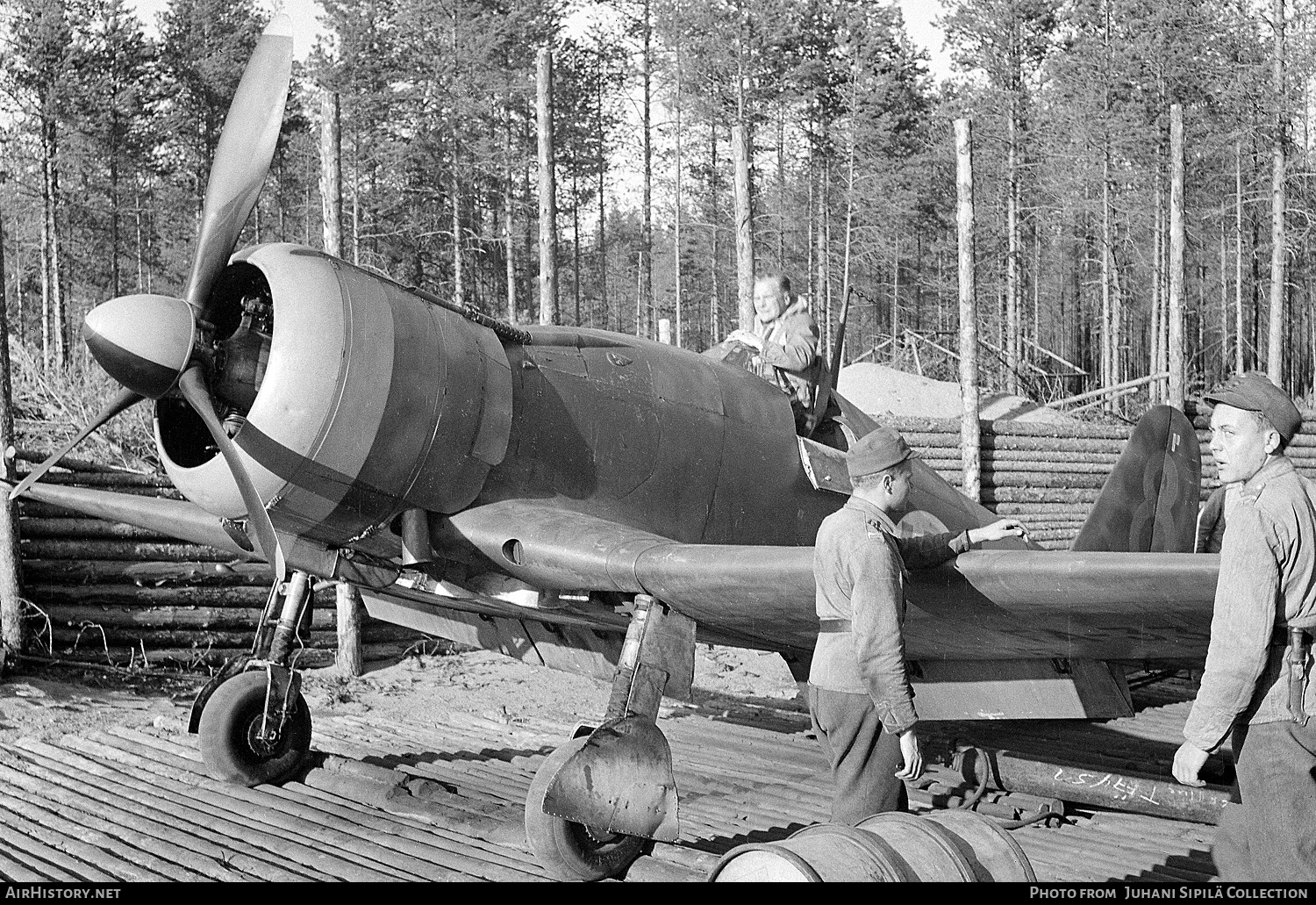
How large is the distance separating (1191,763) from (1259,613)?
16.0 inches

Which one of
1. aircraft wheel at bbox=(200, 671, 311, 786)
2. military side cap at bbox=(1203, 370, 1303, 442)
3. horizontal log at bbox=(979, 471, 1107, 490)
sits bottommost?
horizontal log at bbox=(979, 471, 1107, 490)

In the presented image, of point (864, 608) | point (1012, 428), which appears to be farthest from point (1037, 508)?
point (864, 608)

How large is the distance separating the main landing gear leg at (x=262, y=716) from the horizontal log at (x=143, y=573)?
362 cm

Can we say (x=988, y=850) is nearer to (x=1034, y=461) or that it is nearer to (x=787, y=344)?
(x=787, y=344)

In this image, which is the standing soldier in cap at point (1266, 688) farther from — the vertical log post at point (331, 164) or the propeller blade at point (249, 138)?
the vertical log post at point (331, 164)

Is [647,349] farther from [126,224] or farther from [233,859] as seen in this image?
[126,224]

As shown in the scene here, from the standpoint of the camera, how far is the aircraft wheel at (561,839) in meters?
4.45

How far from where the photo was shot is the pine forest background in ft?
93.1

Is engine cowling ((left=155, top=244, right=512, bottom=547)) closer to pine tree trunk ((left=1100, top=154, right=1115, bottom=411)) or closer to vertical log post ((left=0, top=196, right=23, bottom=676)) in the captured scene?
vertical log post ((left=0, top=196, right=23, bottom=676))

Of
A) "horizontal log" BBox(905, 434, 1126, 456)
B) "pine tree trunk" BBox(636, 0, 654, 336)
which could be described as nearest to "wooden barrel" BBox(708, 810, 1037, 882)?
"horizontal log" BBox(905, 434, 1126, 456)

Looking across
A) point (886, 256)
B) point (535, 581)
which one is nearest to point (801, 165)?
point (886, 256)

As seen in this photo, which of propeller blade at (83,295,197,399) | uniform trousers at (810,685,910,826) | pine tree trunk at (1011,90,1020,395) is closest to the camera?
uniform trousers at (810,685,910,826)

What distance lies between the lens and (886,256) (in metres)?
36.2

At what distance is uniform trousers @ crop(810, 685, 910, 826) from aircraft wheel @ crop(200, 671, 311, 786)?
11.3ft
